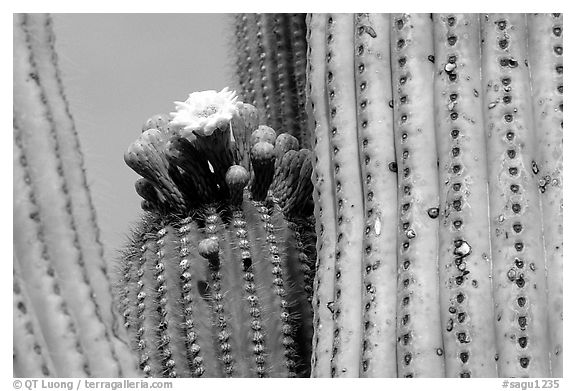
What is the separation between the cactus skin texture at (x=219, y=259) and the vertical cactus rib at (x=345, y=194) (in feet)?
0.78

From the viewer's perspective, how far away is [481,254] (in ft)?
7.70

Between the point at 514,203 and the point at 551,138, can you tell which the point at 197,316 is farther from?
the point at 551,138

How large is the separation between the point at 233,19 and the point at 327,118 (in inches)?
42.2

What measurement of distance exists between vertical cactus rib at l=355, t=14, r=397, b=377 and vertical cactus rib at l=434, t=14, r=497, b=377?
13cm

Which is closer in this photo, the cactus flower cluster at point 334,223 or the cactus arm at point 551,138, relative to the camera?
the cactus flower cluster at point 334,223

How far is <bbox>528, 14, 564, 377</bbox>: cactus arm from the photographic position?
2.28m

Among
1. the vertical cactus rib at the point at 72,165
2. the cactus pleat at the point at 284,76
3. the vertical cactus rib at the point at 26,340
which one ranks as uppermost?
the cactus pleat at the point at 284,76

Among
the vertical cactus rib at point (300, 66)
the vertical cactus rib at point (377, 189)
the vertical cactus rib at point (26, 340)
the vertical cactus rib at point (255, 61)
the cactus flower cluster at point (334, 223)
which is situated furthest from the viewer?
the vertical cactus rib at point (255, 61)

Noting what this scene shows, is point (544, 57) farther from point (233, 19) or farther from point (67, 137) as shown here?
point (233, 19)

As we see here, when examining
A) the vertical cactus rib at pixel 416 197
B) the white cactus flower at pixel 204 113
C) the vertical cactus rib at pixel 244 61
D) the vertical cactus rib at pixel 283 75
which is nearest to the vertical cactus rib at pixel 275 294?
the white cactus flower at pixel 204 113

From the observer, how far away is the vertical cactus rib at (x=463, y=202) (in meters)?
2.29

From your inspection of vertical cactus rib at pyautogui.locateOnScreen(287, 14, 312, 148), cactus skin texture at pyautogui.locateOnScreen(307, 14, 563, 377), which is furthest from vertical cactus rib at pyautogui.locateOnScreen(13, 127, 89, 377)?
vertical cactus rib at pyautogui.locateOnScreen(287, 14, 312, 148)

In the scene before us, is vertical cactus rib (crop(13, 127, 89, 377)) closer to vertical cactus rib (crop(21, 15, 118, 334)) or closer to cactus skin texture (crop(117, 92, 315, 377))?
vertical cactus rib (crop(21, 15, 118, 334))

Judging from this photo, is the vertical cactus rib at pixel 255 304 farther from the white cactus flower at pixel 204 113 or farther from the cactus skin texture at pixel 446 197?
the white cactus flower at pixel 204 113
